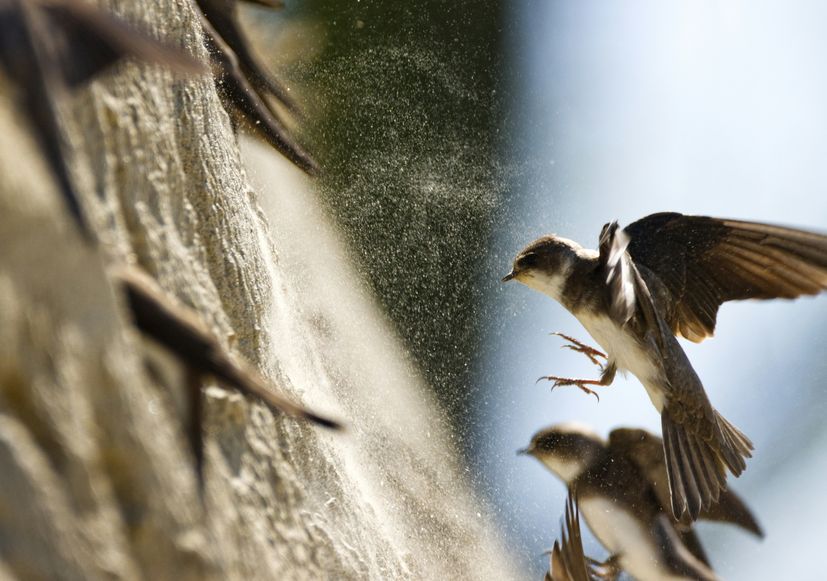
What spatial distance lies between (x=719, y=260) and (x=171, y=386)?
160cm

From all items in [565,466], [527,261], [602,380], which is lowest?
[565,466]

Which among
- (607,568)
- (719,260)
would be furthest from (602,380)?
(607,568)

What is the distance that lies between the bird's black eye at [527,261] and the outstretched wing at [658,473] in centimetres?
58

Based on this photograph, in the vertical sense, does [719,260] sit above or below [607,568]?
above

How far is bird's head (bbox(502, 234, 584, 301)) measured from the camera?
2328 millimetres

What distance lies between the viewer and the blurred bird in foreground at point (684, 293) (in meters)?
2.18

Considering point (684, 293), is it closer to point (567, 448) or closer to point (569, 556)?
point (567, 448)

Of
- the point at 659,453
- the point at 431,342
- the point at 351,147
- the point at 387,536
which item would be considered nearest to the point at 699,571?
the point at 659,453

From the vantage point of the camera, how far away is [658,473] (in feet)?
8.37

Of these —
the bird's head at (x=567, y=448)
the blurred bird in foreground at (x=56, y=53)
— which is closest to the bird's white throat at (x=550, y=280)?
the bird's head at (x=567, y=448)

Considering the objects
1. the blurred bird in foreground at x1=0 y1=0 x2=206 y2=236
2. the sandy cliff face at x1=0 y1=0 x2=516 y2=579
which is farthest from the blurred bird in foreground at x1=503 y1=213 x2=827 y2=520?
the blurred bird in foreground at x1=0 y1=0 x2=206 y2=236

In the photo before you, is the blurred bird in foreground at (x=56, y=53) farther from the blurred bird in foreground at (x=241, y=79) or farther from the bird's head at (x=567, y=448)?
the bird's head at (x=567, y=448)

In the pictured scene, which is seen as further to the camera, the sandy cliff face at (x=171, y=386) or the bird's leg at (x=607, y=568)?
the bird's leg at (x=607, y=568)

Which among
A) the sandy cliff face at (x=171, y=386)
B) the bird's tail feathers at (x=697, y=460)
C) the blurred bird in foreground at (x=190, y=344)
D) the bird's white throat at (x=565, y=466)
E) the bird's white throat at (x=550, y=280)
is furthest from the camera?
the bird's white throat at (x=565, y=466)
